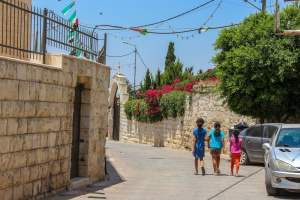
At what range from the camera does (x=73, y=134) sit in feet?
30.3

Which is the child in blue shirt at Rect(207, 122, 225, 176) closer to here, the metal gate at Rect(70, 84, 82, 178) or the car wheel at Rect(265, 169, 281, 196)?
the car wheel at Rect(265, 169, 281, 196)

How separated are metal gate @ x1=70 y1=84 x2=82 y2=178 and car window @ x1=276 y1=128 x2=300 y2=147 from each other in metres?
4.79

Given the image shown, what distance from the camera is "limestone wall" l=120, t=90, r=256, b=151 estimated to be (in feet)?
60.5

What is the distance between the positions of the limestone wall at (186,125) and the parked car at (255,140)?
344 centimetres

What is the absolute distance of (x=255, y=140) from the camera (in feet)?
44.2

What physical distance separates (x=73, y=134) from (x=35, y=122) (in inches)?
83.1

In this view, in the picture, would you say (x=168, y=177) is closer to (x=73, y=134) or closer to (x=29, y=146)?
(x=73, y=134)

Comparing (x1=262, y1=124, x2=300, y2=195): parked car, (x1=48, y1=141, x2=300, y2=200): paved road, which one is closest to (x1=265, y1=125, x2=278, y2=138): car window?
(x1=48, y1=141, x2=300, y2=200): paved road

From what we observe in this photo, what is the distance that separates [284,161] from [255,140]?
585 cm

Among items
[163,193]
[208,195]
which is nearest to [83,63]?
[163,193]

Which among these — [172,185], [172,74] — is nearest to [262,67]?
[172,185]

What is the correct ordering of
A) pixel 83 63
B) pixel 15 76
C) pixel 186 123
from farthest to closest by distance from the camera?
pixel 186 123
pixel 83 63
pixel 15 76

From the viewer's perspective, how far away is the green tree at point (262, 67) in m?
13.4

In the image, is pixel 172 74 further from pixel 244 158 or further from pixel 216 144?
pixel 216 144
